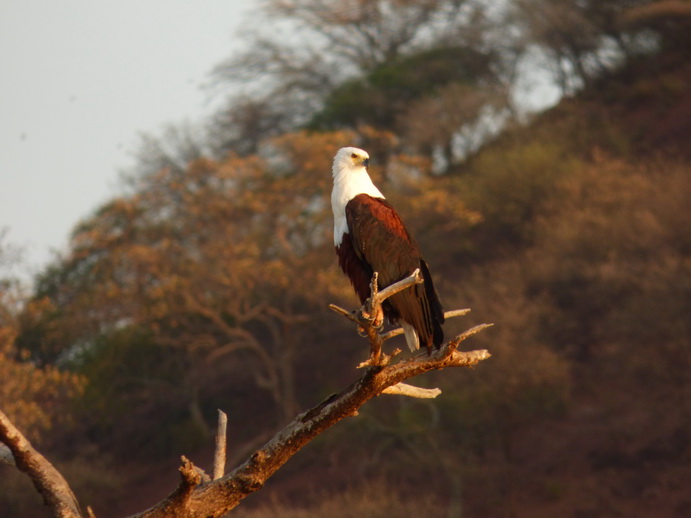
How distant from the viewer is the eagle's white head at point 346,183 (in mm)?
6352

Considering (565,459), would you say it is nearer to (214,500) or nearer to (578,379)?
(578,379)

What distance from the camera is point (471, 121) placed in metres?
29.4

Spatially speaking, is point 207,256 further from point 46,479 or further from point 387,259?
point 46,479

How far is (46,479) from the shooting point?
403cm

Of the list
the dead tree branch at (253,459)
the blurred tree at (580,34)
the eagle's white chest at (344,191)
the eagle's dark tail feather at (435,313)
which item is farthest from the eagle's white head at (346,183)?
the blurred tree at (580,34)

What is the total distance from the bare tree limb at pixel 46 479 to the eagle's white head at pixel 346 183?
2615mm

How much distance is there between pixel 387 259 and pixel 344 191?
0.64 m

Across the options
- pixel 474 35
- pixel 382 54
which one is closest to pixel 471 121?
pixel 474 35

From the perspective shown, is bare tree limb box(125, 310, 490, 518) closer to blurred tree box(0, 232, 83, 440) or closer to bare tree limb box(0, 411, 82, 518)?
bare tree limb box(0, 411, 82, 518)

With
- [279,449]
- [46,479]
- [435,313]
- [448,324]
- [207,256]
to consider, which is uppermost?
[207,256]

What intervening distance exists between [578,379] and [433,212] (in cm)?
500

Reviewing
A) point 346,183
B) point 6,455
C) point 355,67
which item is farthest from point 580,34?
point 6,455

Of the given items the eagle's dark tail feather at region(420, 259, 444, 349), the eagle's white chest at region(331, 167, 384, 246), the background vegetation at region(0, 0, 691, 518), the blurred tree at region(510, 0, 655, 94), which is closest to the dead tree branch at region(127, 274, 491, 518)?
the eagle's dark tail feather at region(420, 259, 444, 349)

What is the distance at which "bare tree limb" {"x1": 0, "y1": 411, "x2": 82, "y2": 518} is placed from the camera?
397 centimetres
